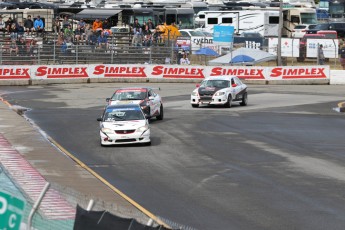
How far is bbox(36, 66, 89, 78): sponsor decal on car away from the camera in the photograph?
191ft

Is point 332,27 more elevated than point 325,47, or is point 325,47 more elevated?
point 332,27

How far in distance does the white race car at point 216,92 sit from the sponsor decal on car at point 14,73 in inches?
640

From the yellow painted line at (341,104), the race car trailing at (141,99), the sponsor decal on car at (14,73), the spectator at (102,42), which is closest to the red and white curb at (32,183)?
the race car trailing at (141,99)

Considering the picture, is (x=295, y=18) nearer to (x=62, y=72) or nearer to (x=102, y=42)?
(x=102, y=42)

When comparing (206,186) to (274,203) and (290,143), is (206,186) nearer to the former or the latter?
(274,203)

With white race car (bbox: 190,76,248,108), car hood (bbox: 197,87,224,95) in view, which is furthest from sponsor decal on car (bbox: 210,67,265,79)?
car hood (bbox: 197,87,224,95)

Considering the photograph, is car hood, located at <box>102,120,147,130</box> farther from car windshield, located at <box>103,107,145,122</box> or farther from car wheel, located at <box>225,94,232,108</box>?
car wheel, located at <box>225,94,232,108</box>

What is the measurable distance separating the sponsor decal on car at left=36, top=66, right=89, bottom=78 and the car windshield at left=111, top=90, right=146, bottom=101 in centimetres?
2137

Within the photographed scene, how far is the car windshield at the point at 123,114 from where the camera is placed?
103ft

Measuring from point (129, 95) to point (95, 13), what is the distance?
36582mm

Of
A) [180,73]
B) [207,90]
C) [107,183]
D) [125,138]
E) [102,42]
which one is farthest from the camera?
[102,42]

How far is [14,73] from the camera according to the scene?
189 feet

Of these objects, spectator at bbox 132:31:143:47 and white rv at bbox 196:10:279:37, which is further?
white rv at bbox 196:10:279:37

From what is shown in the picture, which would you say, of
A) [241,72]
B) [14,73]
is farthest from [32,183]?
[241,72]
